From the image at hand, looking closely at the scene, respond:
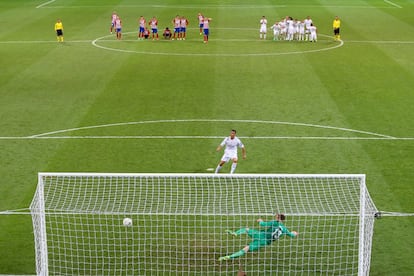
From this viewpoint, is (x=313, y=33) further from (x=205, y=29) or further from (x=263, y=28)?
(x=205, y=29)

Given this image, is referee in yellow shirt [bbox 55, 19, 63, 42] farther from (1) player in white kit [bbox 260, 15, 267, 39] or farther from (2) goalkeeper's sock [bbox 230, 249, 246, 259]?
(2) goalkeeper's sock [bbox 230, 249, 246, 259]

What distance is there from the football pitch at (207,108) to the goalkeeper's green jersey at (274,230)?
6.74 feet

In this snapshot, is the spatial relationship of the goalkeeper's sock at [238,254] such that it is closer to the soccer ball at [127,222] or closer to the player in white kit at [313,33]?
the soccer ball at [127,222]

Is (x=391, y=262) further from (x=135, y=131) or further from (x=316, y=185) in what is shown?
(x=135, y=131)

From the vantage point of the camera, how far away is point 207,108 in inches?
1204

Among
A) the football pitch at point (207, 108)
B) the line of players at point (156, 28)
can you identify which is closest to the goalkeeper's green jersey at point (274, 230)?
the football pitch at point (207, 108)

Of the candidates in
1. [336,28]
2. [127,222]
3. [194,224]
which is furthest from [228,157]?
[336,28]

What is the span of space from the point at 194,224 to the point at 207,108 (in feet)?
38.6

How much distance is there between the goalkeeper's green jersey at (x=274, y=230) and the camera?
685 inches

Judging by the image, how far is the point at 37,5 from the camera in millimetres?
62781

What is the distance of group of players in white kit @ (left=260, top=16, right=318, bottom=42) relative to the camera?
1801 inches

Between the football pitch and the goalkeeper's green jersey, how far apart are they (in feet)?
6.74

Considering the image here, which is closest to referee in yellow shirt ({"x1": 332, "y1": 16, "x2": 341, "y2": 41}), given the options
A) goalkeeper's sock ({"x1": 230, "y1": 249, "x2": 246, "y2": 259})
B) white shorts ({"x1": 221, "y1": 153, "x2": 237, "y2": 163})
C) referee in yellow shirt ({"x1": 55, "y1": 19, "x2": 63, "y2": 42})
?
referee in yellow shirt ({"x1": 55, "y1": 19, "x2": 63, "y2": 42})

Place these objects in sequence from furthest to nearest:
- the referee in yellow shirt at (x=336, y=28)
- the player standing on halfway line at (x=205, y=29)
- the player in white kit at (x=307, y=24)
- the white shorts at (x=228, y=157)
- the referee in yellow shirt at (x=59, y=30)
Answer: the referee in yellow shirt at (x=336, y=28), the player in white kit at (x=307, y=24), the referee in yellow shirt at (x=59, y=30), the player standing on halfway line at (x=205, y=29), the white shorts at (x=228, y=157)
